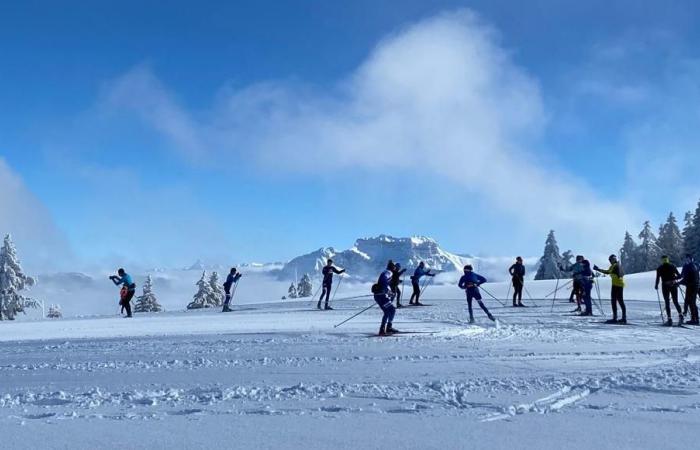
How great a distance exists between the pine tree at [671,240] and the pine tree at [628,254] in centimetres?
405

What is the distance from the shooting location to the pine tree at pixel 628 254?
71.0 metres

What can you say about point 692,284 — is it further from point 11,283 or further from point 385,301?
point 11,283

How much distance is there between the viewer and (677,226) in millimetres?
65938

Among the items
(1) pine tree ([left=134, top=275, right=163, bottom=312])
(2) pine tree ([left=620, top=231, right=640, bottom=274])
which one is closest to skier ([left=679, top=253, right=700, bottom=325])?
(1) pine tree ([left=134, top=275, right=163, bottom=312])

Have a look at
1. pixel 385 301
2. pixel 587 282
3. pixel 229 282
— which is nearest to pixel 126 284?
pixel 229 282

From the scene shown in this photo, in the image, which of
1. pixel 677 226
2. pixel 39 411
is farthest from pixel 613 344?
pixel 677 226

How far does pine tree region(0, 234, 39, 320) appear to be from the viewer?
42.8 metres

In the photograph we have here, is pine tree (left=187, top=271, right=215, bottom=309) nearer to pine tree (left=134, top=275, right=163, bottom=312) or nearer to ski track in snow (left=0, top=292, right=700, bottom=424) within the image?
pine tree (left=134, top=275, right=163, bottom=312)

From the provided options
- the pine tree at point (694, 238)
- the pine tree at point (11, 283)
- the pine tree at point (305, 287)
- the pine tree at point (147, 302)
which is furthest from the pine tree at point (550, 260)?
the pine tree at point (11, 283)

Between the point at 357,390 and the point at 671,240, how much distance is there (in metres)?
67.5

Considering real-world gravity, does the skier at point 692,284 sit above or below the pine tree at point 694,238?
below

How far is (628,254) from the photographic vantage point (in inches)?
3004

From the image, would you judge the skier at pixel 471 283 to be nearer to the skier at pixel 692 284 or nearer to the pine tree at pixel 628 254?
the skier at pixel 692 284

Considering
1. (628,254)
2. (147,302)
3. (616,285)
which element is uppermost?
(628,254)
